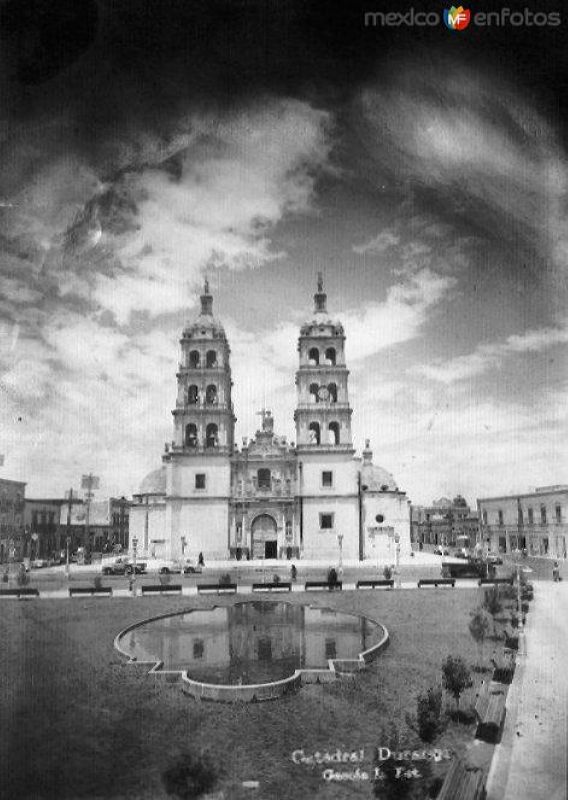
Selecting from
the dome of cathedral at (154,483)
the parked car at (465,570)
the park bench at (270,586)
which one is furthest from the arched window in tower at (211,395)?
the parked car at (465,570)

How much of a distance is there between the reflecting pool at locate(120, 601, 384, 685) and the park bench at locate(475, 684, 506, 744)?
366 centimetres

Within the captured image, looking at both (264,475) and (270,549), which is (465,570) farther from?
(264,475)

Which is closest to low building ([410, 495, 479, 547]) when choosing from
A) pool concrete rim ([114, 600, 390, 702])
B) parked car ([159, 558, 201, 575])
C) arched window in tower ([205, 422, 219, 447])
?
arched window in tower ([205, 422, 219, 447])

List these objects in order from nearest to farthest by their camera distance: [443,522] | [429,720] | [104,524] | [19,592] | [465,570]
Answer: [429,720], [19,592], [465,570], [104,524], [443,522]

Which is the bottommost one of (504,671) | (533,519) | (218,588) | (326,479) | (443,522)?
(218,588)

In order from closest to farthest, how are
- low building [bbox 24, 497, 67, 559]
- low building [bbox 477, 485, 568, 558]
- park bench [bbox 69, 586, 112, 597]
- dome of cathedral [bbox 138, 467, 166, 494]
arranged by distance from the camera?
park bench [bbox 69, 586, 112, 597] < low building [bbox 477, 485, 568, 558] < low building [bbox 24, 497, 67, 559] < dome of cathedral [bbox 138, 467, 166, 494]

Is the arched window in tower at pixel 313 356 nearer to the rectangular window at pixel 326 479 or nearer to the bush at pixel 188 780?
the rectangular window at pixel 326 479

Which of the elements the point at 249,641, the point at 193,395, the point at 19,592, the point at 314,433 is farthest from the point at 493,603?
the point at 193,395

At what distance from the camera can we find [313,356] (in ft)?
130

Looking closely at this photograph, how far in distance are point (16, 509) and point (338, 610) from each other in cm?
2032

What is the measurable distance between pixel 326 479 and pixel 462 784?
32298 millimetres

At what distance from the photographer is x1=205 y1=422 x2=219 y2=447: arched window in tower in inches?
1556

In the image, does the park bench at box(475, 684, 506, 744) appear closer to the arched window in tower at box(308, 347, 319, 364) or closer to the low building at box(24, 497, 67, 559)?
the low building at box(24, 497, 67, 559)

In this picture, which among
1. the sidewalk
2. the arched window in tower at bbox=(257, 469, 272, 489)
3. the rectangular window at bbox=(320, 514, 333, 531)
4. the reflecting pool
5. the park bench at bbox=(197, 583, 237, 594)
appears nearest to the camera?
the sidewalk
